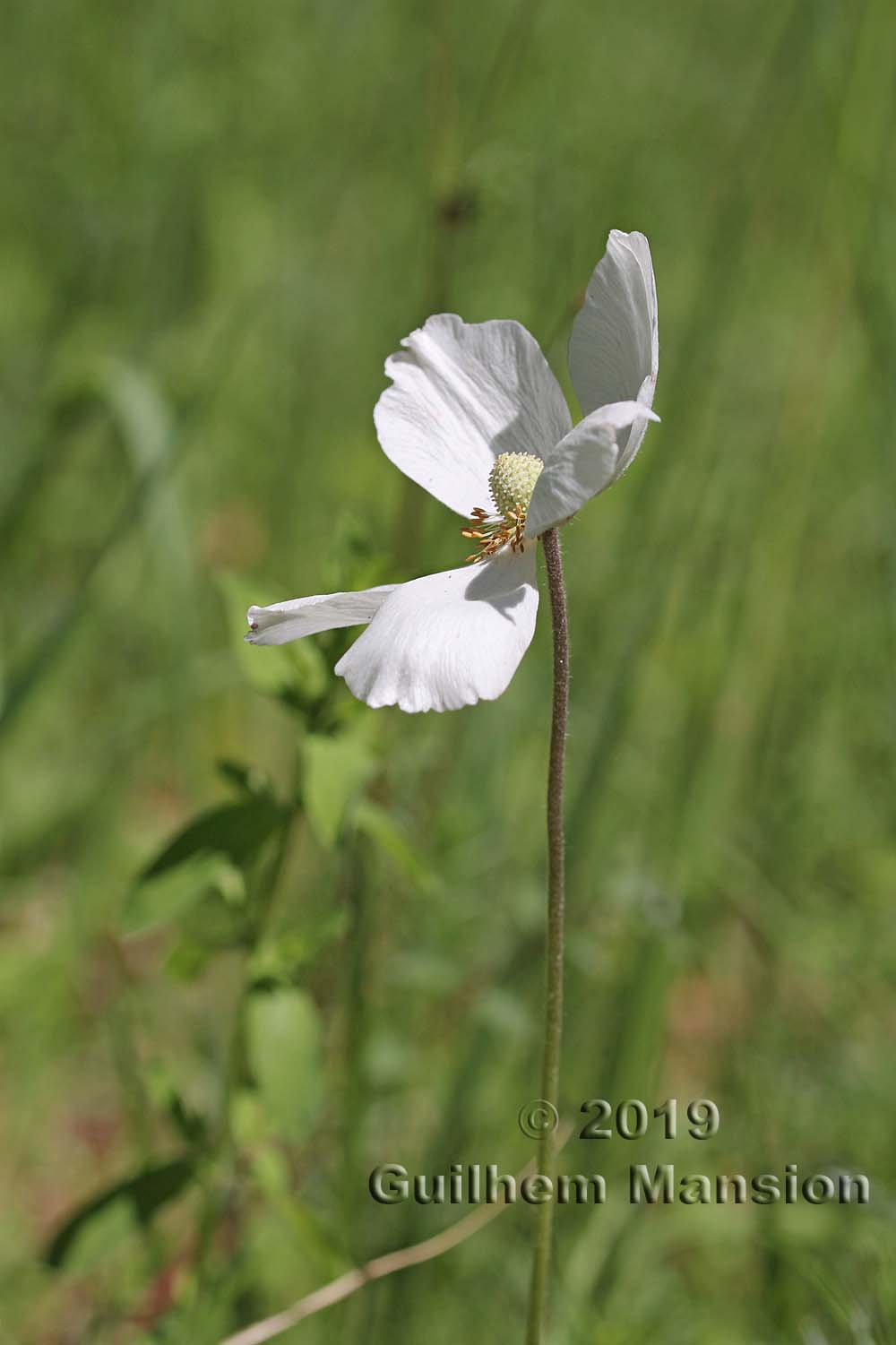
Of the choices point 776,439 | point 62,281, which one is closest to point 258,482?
point 62,281

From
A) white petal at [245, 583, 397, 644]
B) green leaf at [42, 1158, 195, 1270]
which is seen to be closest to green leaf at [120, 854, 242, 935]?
green leaf at [42, 1158, 195, 1270]

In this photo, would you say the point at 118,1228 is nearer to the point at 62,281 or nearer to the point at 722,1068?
the point at 722,1068

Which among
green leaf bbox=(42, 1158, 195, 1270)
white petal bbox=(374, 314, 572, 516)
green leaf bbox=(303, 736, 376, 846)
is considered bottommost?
green leaf bbox=(42, 1158, 195, 1270)

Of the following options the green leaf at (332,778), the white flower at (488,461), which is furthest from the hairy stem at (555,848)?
the green leaf at (332,778)

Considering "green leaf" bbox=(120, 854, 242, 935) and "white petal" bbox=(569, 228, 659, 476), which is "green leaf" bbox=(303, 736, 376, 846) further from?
"white petal" bbox=(569, 228, 659, 476)

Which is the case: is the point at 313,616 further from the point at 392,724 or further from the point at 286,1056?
the point at 392,724

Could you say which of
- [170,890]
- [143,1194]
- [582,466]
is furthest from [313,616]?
[143,1194]
